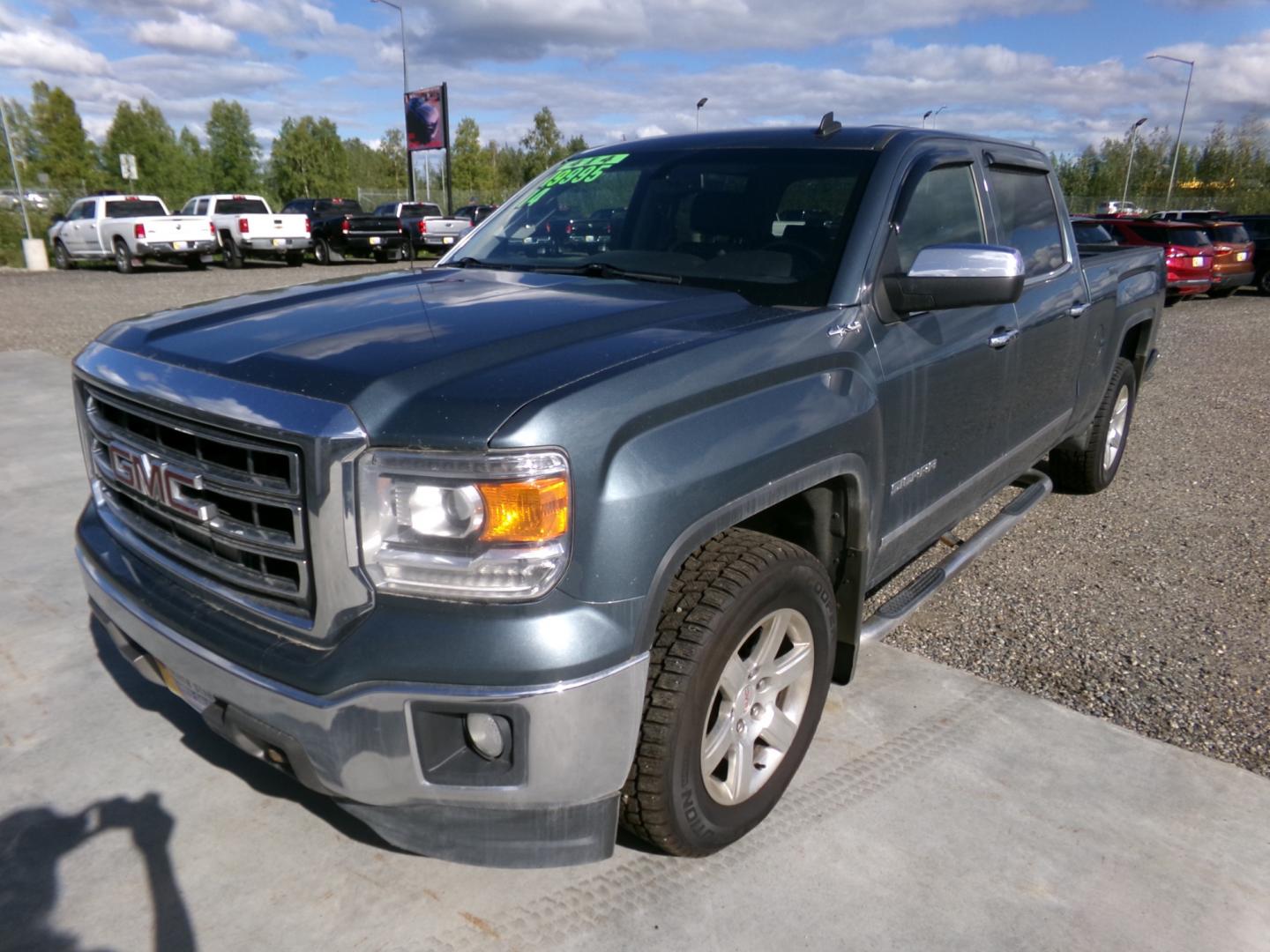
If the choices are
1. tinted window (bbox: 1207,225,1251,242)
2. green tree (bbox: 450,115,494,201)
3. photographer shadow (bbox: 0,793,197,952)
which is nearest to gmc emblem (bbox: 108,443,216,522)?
photographer shadow (bbox: 0,793,197,952)

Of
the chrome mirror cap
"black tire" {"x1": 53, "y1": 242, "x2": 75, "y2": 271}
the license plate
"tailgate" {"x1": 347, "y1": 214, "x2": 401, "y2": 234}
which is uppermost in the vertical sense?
the chrome mirror cap

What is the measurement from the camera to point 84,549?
8.98ft

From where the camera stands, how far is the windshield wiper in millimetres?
3074

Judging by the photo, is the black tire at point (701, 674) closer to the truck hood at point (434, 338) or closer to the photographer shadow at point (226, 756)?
the truck hood at point (434, 338)

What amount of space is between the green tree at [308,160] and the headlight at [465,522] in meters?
61.2

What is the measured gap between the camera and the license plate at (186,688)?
2289 millimetres

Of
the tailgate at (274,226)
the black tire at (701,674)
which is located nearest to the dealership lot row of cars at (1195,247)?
the black tire at (701,674)

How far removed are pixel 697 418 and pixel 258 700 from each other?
3.78 ft

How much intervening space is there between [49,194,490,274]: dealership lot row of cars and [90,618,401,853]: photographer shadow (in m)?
18.8

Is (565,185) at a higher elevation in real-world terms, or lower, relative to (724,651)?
higher

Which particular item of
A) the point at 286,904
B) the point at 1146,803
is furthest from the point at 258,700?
the point at 1146,803

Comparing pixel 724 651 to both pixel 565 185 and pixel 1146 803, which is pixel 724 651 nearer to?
pixel 1146 803

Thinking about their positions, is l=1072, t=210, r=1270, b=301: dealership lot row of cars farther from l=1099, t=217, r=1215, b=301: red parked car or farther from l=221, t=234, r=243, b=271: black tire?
l=221, t=234, r=243, b=271: black tire

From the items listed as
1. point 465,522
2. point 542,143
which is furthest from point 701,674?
point 542,143
